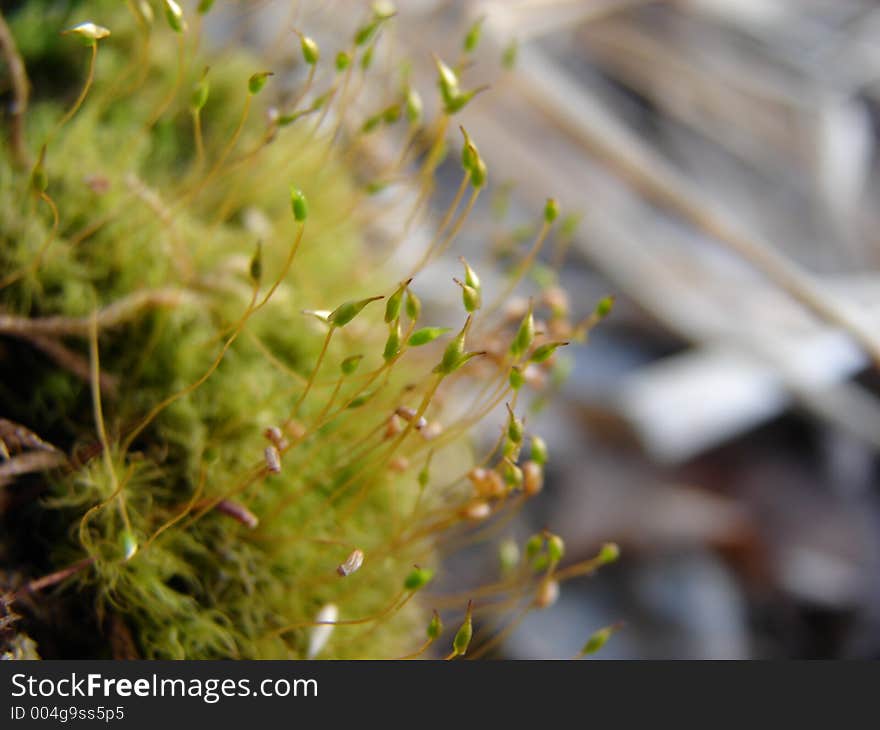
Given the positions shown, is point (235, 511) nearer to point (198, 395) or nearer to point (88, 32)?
point (198, 395)

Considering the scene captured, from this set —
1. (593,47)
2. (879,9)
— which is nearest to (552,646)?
(593,47)

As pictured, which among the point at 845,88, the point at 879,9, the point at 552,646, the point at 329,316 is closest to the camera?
the point at 329,316

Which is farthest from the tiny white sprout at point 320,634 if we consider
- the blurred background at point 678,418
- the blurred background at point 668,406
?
the blurred background at point 678,418

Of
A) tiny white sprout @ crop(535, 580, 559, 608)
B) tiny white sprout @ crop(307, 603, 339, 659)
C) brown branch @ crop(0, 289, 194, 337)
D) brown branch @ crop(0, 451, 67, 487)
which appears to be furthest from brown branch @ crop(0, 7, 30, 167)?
tiny white sprout @ crop(535, 580, 559, 608)

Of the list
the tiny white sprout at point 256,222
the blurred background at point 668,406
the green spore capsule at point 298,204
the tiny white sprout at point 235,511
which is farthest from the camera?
the blurred background at point 668,406

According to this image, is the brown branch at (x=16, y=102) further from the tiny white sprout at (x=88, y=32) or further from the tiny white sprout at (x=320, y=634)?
the tiny white sprout at (x=320, y=634)

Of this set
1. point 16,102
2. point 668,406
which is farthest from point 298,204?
point 668,406

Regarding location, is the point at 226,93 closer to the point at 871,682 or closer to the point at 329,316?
the point at 329,316
